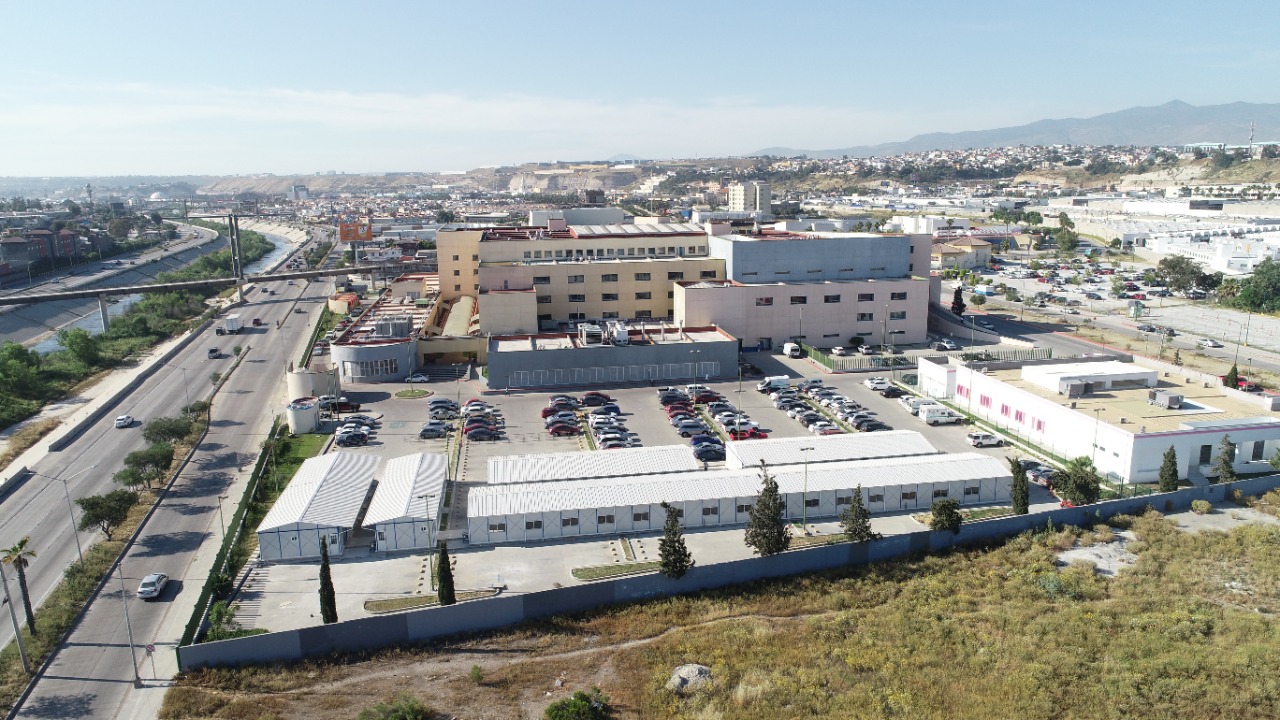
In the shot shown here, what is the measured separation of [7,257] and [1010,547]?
11051 centimetres

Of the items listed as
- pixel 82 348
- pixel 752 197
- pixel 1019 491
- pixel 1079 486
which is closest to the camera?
pixel 1019 491

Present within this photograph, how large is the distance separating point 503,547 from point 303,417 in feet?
51.2

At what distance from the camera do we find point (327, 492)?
27391 millimetres

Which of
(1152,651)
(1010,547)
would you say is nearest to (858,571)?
(1010,547)

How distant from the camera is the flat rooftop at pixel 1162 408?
Answer: 31281 mm

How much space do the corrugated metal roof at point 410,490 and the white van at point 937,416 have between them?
20692 mm

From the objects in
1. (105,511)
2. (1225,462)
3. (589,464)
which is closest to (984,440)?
(1225,462)

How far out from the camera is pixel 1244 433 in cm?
3066

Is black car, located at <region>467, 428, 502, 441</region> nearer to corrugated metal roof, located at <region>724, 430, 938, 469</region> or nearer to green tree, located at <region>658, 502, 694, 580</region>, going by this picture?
corrugated metal roof, located at <region>724, 430, 938, 469</region>

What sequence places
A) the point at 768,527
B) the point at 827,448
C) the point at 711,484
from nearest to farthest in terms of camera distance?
the point at 768,527, the point at 711,484, the point at 827,448

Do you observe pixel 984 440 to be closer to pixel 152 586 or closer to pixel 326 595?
pixel 326 595

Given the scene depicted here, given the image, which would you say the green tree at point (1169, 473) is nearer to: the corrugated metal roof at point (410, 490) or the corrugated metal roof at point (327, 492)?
the corrugated metal roof at point (410, 490)

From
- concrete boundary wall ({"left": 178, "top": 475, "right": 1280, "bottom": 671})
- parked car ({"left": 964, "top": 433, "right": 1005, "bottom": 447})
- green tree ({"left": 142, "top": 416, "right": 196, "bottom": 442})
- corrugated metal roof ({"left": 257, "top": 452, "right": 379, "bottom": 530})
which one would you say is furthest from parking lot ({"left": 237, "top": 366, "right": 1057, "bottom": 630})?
green tree ({"left": 142, "top": 416, "right": 196, "bottom": 442})

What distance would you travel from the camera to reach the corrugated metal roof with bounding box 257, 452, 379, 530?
25375 mm
